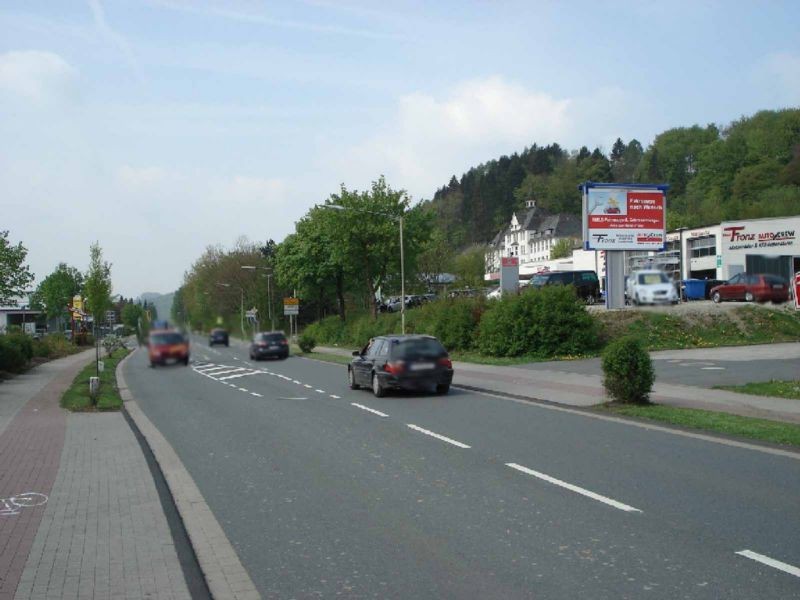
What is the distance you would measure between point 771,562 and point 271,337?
4.81 metres

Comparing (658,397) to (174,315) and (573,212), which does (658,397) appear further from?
(573,212)

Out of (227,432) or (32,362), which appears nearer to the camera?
(227,432)

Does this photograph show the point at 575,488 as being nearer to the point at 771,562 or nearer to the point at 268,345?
the point at 771,562

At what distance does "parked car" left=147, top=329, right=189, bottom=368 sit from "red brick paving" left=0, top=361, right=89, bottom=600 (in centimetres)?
207

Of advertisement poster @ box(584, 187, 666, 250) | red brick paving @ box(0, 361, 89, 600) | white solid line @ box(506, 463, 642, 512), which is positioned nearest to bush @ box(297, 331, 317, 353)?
white solid line @ box(506, 463, 642, 512)

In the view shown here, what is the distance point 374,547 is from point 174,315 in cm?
271

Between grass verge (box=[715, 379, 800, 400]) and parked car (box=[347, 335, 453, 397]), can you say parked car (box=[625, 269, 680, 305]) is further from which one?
parked car (box=[347, 335, 453, 397])

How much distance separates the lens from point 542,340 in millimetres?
34906

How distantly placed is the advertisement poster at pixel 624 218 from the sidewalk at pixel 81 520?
8863mm

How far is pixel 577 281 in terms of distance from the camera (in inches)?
1155

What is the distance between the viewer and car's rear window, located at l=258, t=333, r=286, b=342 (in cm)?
786

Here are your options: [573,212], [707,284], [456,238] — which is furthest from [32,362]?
[456,238]

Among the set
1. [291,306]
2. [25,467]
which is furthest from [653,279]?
[25,467]

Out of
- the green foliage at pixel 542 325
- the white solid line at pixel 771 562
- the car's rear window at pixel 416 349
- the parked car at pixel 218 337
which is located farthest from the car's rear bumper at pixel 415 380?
the white solid line at pixel 771 562
